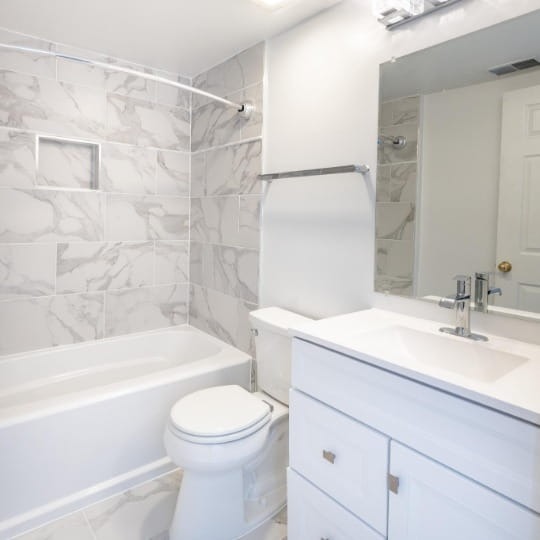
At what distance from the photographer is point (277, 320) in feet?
6.02

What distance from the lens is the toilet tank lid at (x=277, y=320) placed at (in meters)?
1.77

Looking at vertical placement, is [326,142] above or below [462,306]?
above

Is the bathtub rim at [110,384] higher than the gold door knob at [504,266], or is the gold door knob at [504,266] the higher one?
the gold door knob at [504,266]

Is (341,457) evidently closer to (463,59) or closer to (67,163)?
(463,59)

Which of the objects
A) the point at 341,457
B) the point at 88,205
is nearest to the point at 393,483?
the point at 341,457

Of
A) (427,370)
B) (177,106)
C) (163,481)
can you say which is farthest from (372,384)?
(177,106)

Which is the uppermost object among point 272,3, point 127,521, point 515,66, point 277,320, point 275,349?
point 272,3

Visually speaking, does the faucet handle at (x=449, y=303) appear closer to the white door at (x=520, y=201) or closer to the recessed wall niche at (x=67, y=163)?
the white door at (x=520, y=201)

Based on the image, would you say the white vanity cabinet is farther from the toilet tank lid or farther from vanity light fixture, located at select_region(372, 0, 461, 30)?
vanity light fixture, located at select_region(372, 0, 461, 30)

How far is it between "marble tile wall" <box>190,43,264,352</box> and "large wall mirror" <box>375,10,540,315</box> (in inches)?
33.1

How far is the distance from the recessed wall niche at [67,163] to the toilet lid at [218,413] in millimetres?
1524

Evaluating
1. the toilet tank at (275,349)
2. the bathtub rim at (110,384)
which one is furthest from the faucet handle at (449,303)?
the bathtub rim at (110,384)

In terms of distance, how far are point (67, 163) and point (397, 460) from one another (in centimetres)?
232

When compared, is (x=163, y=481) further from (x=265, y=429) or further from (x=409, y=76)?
(x=409, y=76)
